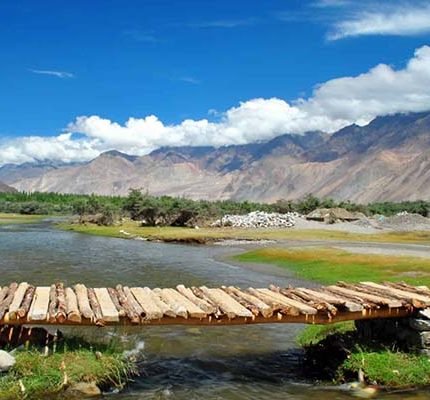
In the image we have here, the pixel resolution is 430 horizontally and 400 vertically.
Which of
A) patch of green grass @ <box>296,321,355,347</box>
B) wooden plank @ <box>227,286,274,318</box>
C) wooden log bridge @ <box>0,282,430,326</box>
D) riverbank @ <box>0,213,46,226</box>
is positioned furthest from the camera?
riverbank @ <box>0,213,46,226</box>

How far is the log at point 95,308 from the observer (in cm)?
1359

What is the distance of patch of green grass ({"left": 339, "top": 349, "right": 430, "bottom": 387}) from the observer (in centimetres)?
1458

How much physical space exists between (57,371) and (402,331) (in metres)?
8.94

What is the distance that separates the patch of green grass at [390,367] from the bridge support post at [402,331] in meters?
0.34

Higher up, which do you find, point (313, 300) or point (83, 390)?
point (313, 300)

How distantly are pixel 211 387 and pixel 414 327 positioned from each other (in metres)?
5.45

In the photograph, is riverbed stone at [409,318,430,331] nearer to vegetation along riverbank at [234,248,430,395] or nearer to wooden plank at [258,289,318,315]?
vegetation along riverbank at [234,248,430,395]

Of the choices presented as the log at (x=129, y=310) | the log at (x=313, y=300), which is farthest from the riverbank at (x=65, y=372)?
the log at (x=313, y=300)

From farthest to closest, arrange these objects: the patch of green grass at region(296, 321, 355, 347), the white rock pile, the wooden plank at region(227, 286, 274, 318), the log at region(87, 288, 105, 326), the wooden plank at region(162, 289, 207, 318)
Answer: the white rock pile < the patch of green grass at region(296, 321, 355, 347) < the wooden plank at region(227, 286, 274, 318) < the wooden plank at region(162, 289, 207, 318) < the log at region(87, 288, 105, 326)

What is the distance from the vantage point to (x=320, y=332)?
62.9 ft

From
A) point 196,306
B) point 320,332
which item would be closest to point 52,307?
point 196,306

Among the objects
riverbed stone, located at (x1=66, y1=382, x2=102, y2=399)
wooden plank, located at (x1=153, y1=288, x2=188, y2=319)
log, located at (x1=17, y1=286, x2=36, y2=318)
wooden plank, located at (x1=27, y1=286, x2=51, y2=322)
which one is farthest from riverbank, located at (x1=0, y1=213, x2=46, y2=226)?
riverbed stone, located at (x1=66, y1=382, x2=102, y2=399)

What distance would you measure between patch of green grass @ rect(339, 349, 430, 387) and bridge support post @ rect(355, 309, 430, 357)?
0.34 meters

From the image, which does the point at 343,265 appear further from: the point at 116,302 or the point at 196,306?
the point at 116,302
